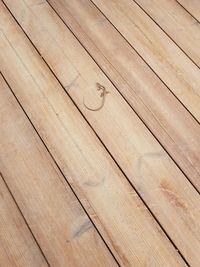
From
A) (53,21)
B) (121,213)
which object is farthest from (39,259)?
(53,21)

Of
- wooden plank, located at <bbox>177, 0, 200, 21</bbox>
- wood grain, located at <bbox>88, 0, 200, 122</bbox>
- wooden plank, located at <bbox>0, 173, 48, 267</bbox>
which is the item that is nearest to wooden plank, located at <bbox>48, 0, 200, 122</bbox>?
wood grain, located at <bbox>88, 0, 200, 122</bbox>

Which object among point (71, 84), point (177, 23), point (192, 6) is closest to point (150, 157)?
point (71, 84)

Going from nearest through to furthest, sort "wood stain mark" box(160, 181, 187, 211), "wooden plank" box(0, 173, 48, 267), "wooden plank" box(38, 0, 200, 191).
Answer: "wooden plank" box(0, 173, 48, 267), "wood stain mark" box(160, 181, 187, 211), "wooden plank" box(38, 0, 200, 191)

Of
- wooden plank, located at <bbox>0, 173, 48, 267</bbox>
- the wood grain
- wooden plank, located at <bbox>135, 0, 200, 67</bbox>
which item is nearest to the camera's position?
wooden plank, located at <bbox>0, 173, 48, 267</bbox>

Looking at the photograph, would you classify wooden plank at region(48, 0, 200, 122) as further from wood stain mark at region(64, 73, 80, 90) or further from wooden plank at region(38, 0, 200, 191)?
wood stain mark at region(64, 73, 80, 90)

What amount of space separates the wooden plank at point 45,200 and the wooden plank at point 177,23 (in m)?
0.78

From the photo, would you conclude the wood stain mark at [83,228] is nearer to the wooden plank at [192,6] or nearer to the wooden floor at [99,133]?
the wooden floor at [99,133]

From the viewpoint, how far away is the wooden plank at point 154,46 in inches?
57.4

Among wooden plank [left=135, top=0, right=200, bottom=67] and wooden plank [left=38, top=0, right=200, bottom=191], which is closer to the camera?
wooden plank [left=38, top=0, right=200, bottom=191]

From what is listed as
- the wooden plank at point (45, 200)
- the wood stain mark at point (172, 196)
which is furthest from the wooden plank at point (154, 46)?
the wooden plank at point (45, 200)

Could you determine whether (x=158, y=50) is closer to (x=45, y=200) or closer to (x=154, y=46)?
(x=154, y=46)

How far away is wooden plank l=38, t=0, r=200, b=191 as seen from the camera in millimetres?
1329

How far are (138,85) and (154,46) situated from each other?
0.24 metres

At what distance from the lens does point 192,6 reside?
5.57ft
